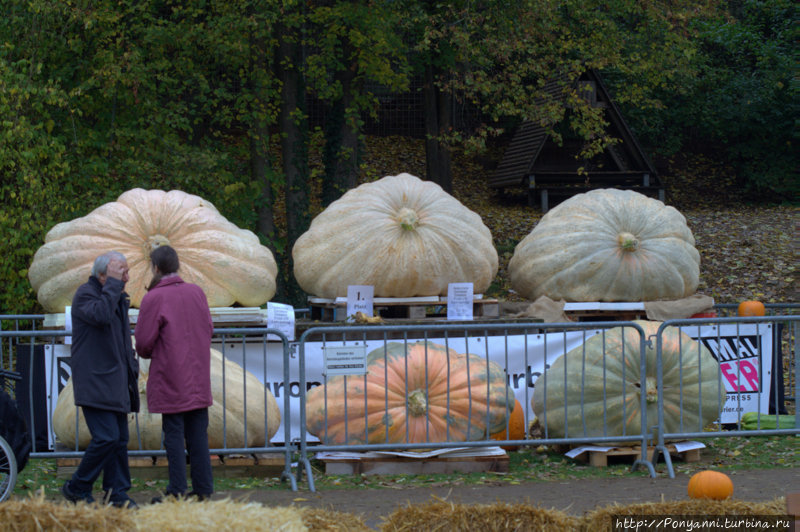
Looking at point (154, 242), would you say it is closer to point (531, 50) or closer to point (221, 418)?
point (221, 418)

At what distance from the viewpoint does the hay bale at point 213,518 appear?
3.80 metres

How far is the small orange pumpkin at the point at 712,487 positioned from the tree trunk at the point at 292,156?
9.57 m

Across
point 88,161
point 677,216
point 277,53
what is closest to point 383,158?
point 277,53

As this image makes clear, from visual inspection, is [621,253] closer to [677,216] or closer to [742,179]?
[677,216]

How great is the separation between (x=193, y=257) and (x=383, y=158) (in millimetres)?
15268

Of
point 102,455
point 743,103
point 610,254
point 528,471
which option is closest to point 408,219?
point 610,254

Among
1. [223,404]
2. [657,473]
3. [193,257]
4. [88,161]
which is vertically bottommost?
[657,473]

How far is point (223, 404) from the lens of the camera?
725 centimetres

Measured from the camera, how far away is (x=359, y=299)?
9.08 m

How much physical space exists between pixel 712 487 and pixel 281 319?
400 centimetres

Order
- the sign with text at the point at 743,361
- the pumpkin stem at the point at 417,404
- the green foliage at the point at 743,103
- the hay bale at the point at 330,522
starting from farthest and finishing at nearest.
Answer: the green foliage at the point at 743,103 < the sign with text at the point at 743,361 < the pumpkin stem at the point at 417,404 < the hay bale at the point at 330,522

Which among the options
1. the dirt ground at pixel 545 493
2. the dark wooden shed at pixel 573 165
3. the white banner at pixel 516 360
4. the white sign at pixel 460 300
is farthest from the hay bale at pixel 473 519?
the dark wooden shed at pixel 573 165

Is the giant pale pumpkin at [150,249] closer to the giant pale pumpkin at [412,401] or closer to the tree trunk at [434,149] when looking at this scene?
the giant pale pumpkin at [412,401]

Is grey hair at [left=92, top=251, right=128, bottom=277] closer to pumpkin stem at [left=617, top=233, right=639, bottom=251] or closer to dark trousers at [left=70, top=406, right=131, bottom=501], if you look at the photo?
dark trousers at [left=70, top=406, right=131, bottom=501]
